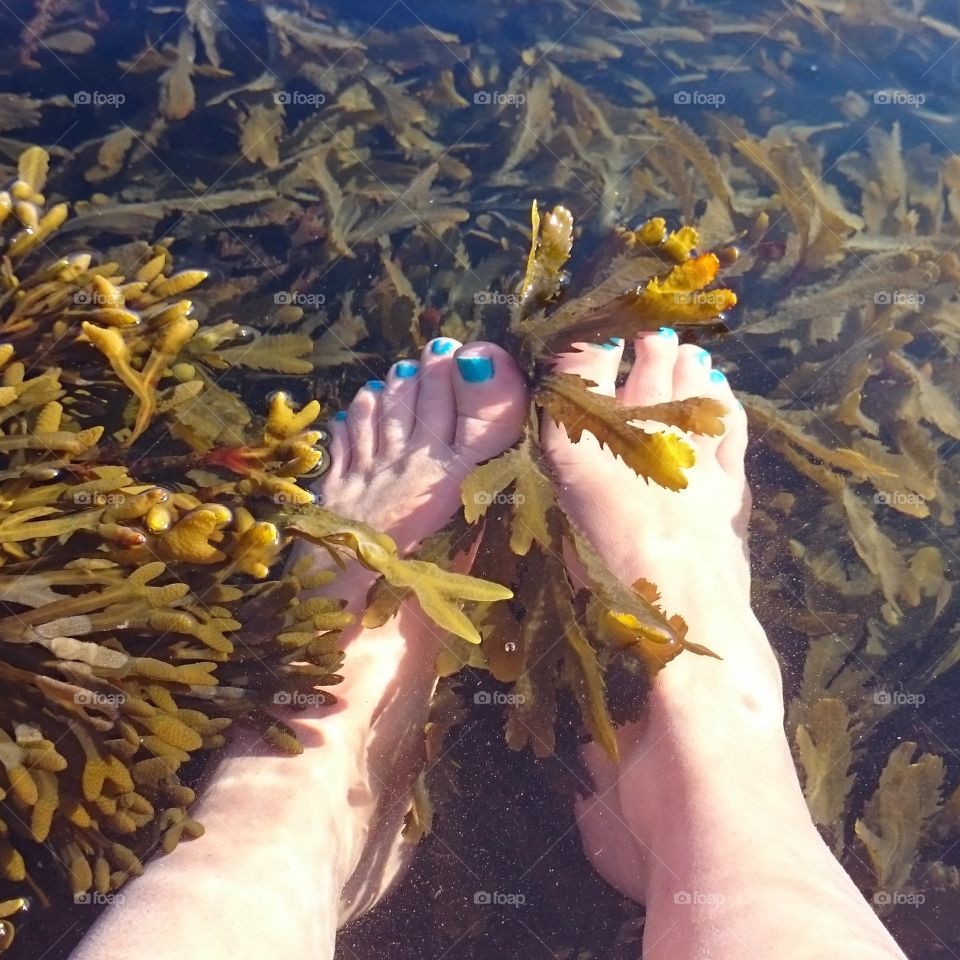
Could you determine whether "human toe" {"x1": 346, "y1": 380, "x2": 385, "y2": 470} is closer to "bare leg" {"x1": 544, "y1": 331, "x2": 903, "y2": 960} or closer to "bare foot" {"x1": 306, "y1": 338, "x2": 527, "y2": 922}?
"bare foot" {"x1": 306, "y1": 338, "x2": 527, "y2": 922}

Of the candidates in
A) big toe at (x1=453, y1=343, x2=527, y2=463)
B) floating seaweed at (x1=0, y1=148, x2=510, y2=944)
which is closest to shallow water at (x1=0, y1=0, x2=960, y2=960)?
big toe at (x1=453, y1=343, x2=527, y2=463)

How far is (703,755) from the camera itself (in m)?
1.62

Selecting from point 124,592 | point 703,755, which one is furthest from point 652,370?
point 124,592

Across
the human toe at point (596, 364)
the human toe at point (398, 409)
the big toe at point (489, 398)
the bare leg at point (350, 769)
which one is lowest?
the bare leg at point (350, 769)

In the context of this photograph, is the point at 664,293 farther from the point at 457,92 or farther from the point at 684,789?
the point at 457,92

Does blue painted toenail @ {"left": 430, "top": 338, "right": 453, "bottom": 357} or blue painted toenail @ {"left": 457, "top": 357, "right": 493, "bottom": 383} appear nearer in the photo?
blue painted toenail @ {"left": 457, "top": 357, "right": 493, "bottom": 383}

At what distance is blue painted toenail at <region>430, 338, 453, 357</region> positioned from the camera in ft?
6.95

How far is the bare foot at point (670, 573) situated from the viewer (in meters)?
1.68

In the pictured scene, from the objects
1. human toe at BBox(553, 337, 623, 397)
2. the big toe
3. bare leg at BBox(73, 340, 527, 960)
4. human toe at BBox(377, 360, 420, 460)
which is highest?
human toe at BBox(553, 337, 623, 397)

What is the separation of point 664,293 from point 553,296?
26cm

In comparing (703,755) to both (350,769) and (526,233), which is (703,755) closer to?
(350,769)

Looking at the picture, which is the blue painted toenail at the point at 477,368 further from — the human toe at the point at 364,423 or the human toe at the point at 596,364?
the human toe at the point at 364,423

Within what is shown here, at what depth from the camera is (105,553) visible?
150 centimetres

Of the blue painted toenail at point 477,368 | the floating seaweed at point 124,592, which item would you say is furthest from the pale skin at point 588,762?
the floating seaweed at point 124,592
